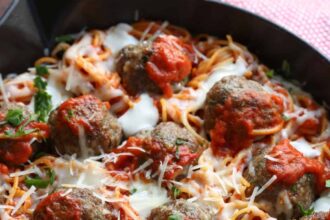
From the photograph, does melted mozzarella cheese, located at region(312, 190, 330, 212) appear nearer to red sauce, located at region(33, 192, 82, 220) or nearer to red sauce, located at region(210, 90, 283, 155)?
red sauce, located at region(210, 90, 283, 155)

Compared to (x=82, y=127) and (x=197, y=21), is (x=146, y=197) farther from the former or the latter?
(x=197, y=21)

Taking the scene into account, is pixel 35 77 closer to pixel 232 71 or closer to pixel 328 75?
pixel 232 71

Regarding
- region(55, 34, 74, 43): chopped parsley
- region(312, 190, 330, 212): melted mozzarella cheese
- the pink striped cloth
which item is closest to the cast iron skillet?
region(55, 34, 74, 43): chopped parsley

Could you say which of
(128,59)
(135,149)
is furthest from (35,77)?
(135,149)

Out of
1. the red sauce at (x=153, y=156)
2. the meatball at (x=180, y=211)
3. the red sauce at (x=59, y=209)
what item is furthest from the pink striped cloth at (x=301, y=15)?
the red sauce at (x=59, y=209)

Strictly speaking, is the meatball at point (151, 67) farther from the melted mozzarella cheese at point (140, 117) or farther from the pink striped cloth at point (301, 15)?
the pink striped cloth at point (301, 15)
